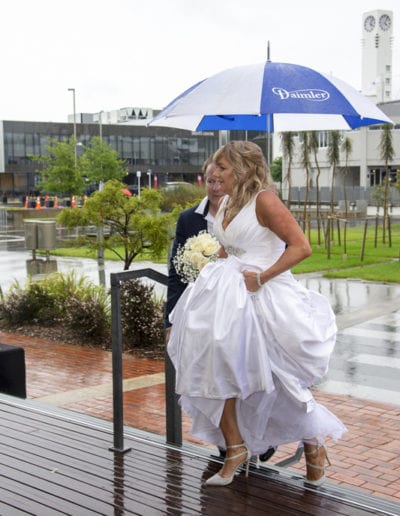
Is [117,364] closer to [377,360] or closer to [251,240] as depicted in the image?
[251,240]

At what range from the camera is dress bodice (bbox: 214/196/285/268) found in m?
4.00

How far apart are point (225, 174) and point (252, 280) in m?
0.59

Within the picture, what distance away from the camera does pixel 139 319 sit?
972 cm

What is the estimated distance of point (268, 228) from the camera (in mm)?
3996

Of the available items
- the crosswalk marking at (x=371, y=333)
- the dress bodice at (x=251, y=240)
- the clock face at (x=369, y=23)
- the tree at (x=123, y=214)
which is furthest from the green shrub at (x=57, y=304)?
the clock face at (x=369, y=23)

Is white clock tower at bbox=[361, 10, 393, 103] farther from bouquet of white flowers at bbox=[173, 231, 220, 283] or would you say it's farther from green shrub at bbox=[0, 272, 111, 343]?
bouquet of white flowers at bbox=[173, 231, 220, 283]

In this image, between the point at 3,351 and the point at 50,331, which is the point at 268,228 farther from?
the point at 50,331

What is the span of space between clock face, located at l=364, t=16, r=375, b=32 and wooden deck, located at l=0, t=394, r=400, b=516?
494 ft

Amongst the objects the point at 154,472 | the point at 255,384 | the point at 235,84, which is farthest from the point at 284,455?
the point at 235,84

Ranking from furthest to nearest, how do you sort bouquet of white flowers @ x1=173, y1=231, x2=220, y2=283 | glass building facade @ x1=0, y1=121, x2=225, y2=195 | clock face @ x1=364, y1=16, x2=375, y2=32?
clock face @ x1=364, y1=16, x2=375, y2=32 → glass building facade @ x1=0, y1=121, x2=225, y2=195 → bouquet of white flowers @ x1=173, y1=231, x2=220, y2=283

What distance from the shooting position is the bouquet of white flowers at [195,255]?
14.0 ft

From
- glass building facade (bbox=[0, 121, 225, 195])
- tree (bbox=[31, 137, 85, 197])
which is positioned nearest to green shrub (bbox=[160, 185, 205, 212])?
tree (bbox=[31, 137, 85, 197])

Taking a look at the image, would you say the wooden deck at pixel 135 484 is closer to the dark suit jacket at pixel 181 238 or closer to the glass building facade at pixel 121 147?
the dark suit jacket at pixel 181 238

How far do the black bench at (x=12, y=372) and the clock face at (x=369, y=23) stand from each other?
489 feet
